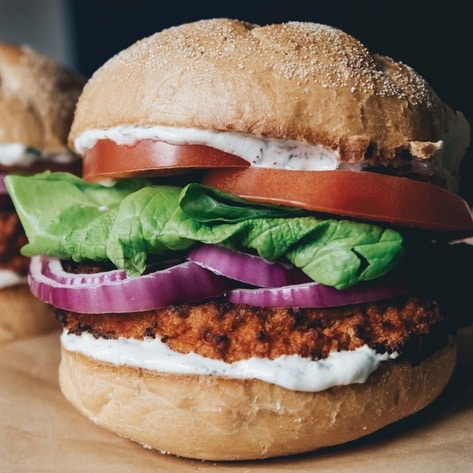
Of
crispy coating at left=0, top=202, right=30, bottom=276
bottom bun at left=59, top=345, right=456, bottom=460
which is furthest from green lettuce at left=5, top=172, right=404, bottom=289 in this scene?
crispy coating at left=0, top=202, right=30, bottom=276

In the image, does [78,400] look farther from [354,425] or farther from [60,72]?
[60,72]

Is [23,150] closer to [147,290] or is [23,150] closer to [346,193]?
[147,290]

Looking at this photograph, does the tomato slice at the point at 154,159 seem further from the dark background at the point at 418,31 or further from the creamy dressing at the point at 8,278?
the dark background at the point at 418,31

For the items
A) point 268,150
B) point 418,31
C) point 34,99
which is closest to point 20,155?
point 34,99

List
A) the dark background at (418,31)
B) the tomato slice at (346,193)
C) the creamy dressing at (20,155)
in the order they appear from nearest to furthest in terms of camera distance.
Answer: the tomato slice at (346,193) → the creamy dressing at (20,155) → the dark background at (418,31)

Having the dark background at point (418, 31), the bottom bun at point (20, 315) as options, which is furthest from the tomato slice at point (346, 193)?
the dark background at point (418, 31)

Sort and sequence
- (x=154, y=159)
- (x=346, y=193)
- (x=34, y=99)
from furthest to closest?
(x=34, y=99), (x=154, y=159), (x=346, y=193)
